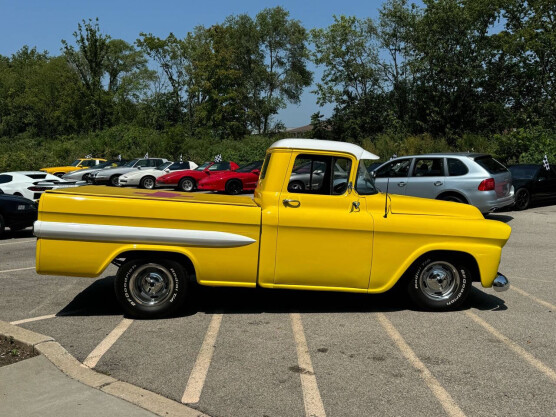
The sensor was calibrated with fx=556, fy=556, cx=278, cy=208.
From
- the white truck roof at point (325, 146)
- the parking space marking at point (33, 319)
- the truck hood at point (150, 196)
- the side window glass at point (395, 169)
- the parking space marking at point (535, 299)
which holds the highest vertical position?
the white truck roof at point (325, 146)

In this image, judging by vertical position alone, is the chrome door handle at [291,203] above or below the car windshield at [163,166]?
above

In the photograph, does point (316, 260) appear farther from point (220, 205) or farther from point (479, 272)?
point (479, 272)

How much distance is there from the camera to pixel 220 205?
18.8 ft

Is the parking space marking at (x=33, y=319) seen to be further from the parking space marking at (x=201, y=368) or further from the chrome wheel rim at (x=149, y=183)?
the chrome wheel rim at (x=149, y=183)

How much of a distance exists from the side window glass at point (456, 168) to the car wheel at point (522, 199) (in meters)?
4.42

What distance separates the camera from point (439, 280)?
6.17 metres

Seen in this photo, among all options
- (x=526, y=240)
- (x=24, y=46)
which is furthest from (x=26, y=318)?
(x=24, y=46)

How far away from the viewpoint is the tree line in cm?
3869

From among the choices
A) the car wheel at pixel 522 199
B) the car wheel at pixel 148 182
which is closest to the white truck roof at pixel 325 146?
the car wheel at pixel 522 199

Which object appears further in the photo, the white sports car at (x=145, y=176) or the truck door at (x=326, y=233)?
the white sports car at (x=145, y=176)

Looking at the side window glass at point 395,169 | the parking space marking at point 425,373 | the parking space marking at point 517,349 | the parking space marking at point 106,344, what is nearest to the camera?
the parking space marking at point 425,373

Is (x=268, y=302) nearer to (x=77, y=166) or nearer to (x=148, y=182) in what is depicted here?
(x=148, y=182)

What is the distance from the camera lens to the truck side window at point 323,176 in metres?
5.93

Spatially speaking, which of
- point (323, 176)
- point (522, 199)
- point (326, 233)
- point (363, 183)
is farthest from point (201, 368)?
point (522, 199)
